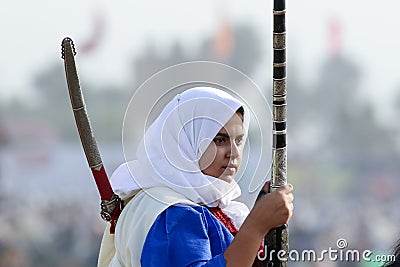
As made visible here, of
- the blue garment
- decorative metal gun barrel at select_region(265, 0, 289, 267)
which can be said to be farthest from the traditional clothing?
decorative metal gun barrel at select_region(265, 0, 289, 267)

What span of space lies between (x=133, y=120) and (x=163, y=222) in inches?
16.4

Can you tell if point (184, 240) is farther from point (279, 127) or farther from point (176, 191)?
point (279, 127)

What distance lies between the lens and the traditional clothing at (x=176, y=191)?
385 centimetres

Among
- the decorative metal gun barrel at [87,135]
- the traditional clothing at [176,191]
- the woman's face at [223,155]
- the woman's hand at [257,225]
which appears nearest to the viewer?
the woman's hand at [257,225]

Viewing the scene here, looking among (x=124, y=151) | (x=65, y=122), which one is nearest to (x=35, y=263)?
(x=65, y=122)

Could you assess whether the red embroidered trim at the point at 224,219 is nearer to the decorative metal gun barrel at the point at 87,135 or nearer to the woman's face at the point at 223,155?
the woman's face at the point at 223,155

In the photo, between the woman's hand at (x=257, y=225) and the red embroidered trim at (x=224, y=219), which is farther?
the red embroidered trim at (x=224, y=219)

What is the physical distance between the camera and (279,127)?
155 inches

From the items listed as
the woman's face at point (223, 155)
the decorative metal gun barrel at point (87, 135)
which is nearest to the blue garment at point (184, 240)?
the woman's face at point (223, 155)

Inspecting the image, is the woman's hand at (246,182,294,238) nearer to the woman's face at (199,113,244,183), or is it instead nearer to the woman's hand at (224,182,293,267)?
the woman's hand at (224,182,293,267)

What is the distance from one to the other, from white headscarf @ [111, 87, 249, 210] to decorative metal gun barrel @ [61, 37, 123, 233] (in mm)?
49

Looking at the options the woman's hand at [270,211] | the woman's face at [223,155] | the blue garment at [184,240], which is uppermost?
the woman's face at [223,155]

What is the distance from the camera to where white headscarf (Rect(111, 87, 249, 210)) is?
13.0 feet

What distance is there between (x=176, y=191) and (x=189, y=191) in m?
0.04
